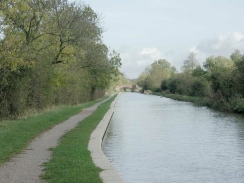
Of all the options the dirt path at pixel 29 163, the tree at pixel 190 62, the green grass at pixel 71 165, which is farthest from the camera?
the tree at pixel 190 62

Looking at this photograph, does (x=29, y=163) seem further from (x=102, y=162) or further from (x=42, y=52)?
(x=42, y=52)

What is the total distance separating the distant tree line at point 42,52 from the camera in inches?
788

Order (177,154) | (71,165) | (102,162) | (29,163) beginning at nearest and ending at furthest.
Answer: (71,165) → (29,163) → (102,162) → (177,154)

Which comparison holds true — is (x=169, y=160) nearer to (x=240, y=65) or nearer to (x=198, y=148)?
(x=198, y=148)

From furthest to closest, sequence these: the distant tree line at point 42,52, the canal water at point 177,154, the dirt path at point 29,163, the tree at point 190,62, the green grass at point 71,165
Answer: the tree at point 190,62 → the distant tree line at point 42,52 → the canal water at point 177,154 → the dirt path at point 29,163 → the green grass at point 71,165

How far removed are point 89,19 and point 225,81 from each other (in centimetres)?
1613

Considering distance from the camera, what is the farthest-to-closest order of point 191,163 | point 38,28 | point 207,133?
point 38,28 < point 207,133 < point 191,163

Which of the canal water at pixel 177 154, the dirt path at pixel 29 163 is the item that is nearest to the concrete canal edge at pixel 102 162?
the canal water at pixel 177 154

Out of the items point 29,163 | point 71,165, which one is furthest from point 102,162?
point 29,163

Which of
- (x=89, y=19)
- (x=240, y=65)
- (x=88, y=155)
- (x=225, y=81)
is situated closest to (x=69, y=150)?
(x=88, y=155)

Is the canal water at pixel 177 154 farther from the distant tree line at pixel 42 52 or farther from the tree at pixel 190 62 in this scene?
the tree at pixel 190 62

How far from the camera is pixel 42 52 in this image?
1179 inches

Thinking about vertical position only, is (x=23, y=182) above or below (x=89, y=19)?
below

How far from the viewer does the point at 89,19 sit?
38.8 metres
